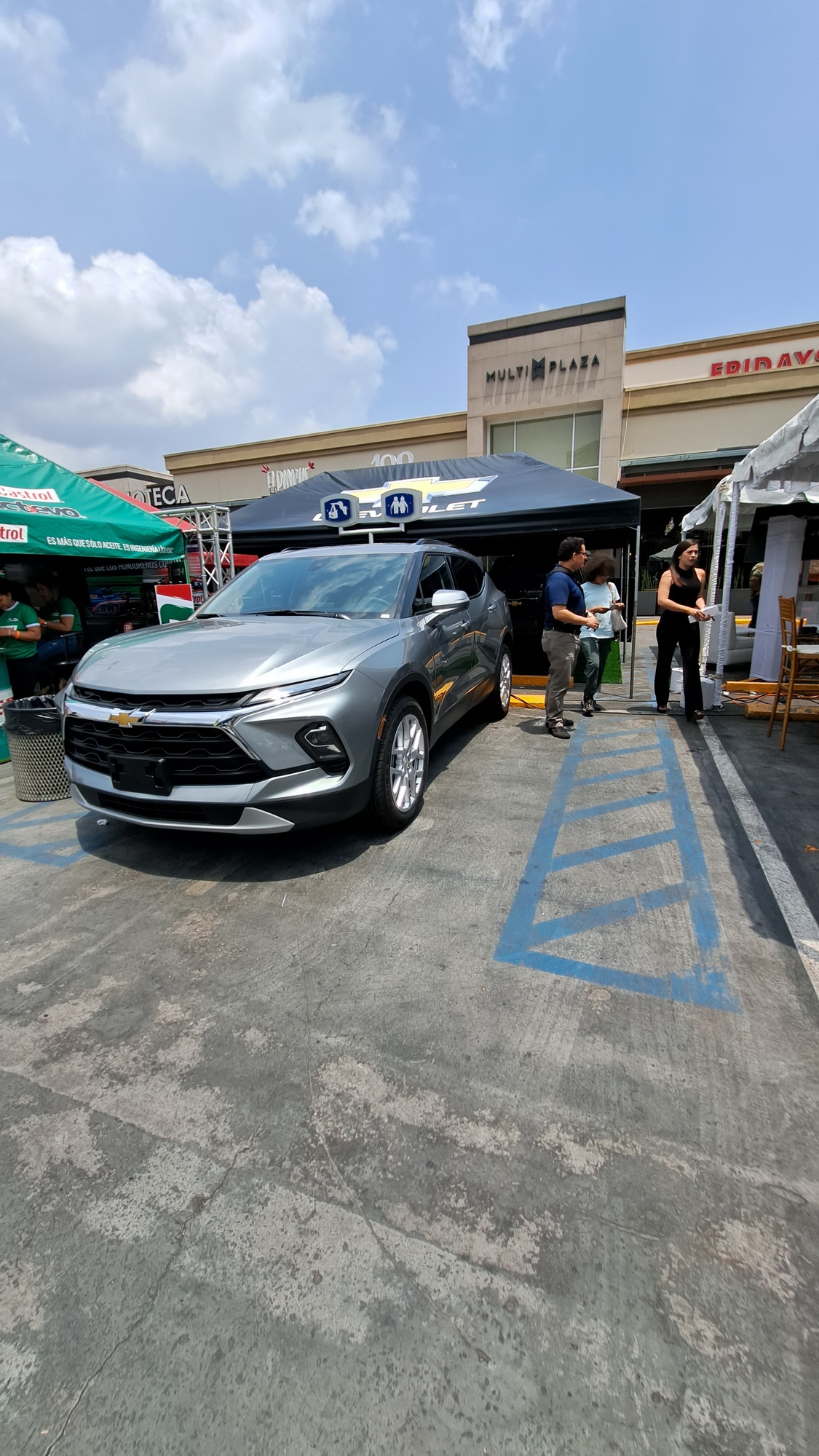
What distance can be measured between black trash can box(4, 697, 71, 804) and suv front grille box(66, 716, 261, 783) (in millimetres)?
1720

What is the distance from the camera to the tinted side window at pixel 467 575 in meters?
5.45

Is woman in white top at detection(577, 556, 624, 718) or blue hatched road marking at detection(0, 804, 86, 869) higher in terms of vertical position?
woman in white top at detection(577, 556, 624, 718)

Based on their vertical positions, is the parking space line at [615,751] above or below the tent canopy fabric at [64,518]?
below

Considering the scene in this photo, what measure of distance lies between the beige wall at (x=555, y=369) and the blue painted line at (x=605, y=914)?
16.2 meters

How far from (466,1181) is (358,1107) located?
1.30 ft

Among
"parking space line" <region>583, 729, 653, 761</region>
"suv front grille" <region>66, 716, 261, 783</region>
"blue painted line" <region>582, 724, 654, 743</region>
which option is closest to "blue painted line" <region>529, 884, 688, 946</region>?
"suv front grille" <region>66, 716, 261, 783</region>

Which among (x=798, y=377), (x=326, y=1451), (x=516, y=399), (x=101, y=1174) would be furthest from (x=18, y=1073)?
(x=798, y=377)

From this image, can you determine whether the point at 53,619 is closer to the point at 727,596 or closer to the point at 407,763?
the point at 407,763

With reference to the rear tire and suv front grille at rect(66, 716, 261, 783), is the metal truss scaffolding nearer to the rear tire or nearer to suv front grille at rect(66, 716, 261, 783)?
the rear tire

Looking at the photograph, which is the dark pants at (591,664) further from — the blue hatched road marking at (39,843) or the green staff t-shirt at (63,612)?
the green staff t-shirt at (63,612)

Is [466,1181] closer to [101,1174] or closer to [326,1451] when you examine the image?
[326,1451]

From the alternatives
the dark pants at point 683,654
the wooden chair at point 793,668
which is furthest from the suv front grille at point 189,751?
the dark pants at point 683,654

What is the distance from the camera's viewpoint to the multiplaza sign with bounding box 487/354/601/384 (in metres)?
16.9

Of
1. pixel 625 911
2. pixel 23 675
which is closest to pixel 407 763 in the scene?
pixel 625 911
